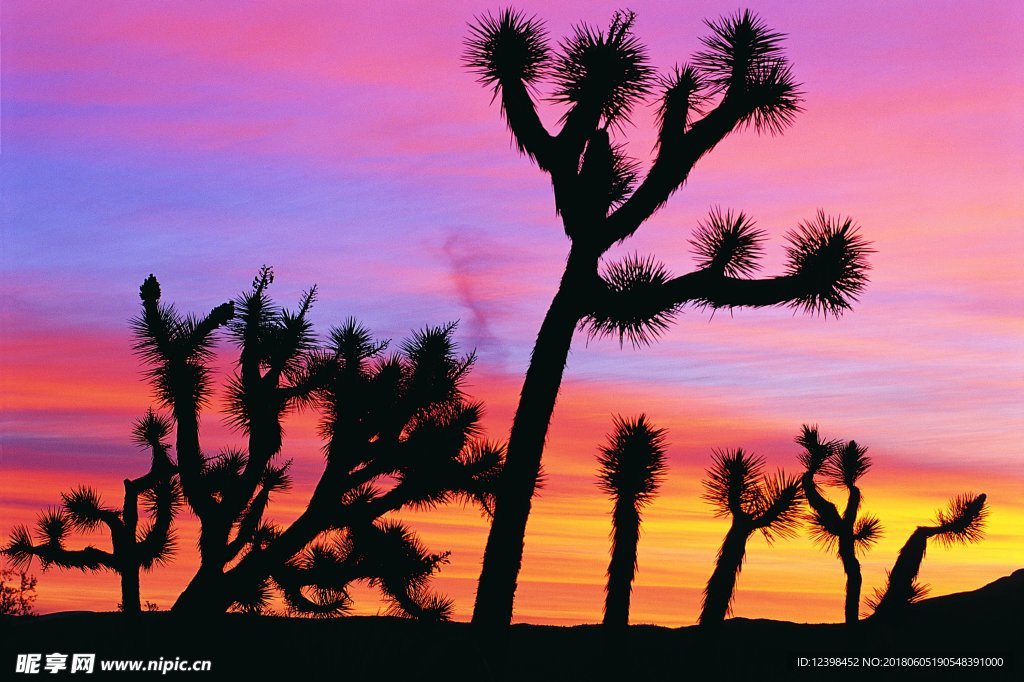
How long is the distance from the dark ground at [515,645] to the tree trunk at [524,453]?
1.09 meters

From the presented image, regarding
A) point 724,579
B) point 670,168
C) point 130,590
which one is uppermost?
point 670,168

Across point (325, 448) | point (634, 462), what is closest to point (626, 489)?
point (634, 462)

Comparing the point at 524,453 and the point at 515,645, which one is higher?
the point at 524,453

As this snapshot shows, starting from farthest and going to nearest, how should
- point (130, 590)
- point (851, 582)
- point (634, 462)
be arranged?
point (851, 582), point (130, 590), point (634, 462)

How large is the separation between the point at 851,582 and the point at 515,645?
227 inches

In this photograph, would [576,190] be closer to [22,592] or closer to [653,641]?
[653,641]

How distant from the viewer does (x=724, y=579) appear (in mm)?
9492

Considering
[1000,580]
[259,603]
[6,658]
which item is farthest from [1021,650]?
[6,658]

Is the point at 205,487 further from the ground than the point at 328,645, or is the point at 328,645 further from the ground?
the point at 205,487

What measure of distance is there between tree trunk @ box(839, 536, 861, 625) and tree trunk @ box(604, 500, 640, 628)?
24.8 ft

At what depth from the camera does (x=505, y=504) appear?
9922mm

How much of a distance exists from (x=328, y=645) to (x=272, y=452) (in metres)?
2.54

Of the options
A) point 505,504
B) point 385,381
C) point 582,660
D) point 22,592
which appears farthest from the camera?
point 22,592

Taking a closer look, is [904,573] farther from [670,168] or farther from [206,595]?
[206,595]
